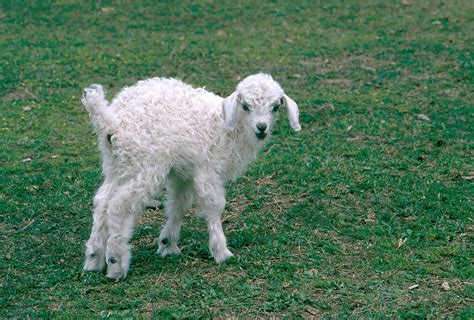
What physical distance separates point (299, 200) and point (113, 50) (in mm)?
7004

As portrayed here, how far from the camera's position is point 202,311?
18.1 ft

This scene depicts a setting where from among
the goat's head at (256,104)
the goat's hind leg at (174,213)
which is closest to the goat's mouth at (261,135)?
the goat's head at (256,104)

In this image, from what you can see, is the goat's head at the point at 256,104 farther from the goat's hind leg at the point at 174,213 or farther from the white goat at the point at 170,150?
the goat's hind leg at the point at 174,213

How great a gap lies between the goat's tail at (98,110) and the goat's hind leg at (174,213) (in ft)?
2.76

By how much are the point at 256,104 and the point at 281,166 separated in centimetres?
249

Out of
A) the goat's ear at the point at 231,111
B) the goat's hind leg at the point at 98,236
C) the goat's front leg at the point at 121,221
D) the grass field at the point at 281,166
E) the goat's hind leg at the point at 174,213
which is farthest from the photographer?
the goat's hind leg at the point at 174,213

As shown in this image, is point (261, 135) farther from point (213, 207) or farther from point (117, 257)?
point (117, 257)

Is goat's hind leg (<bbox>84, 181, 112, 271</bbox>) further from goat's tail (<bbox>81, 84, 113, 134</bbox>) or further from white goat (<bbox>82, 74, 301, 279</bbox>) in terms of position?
goat's tail (<bbox>81, 84, 113, 134</bbox>)

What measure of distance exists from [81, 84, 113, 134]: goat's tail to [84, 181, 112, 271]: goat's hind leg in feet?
1.55

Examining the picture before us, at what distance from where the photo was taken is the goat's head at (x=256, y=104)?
6227 millimetres

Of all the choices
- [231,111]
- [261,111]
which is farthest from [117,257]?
[261,111]

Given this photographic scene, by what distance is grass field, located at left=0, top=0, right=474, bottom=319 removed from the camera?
5.82 meters

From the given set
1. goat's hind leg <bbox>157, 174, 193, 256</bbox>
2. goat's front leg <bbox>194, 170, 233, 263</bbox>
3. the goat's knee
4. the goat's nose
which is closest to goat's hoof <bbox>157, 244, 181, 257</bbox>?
goat's hind leg <bbox>157, 174, 193, 256</bbox>

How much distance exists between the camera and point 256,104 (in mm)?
6230
